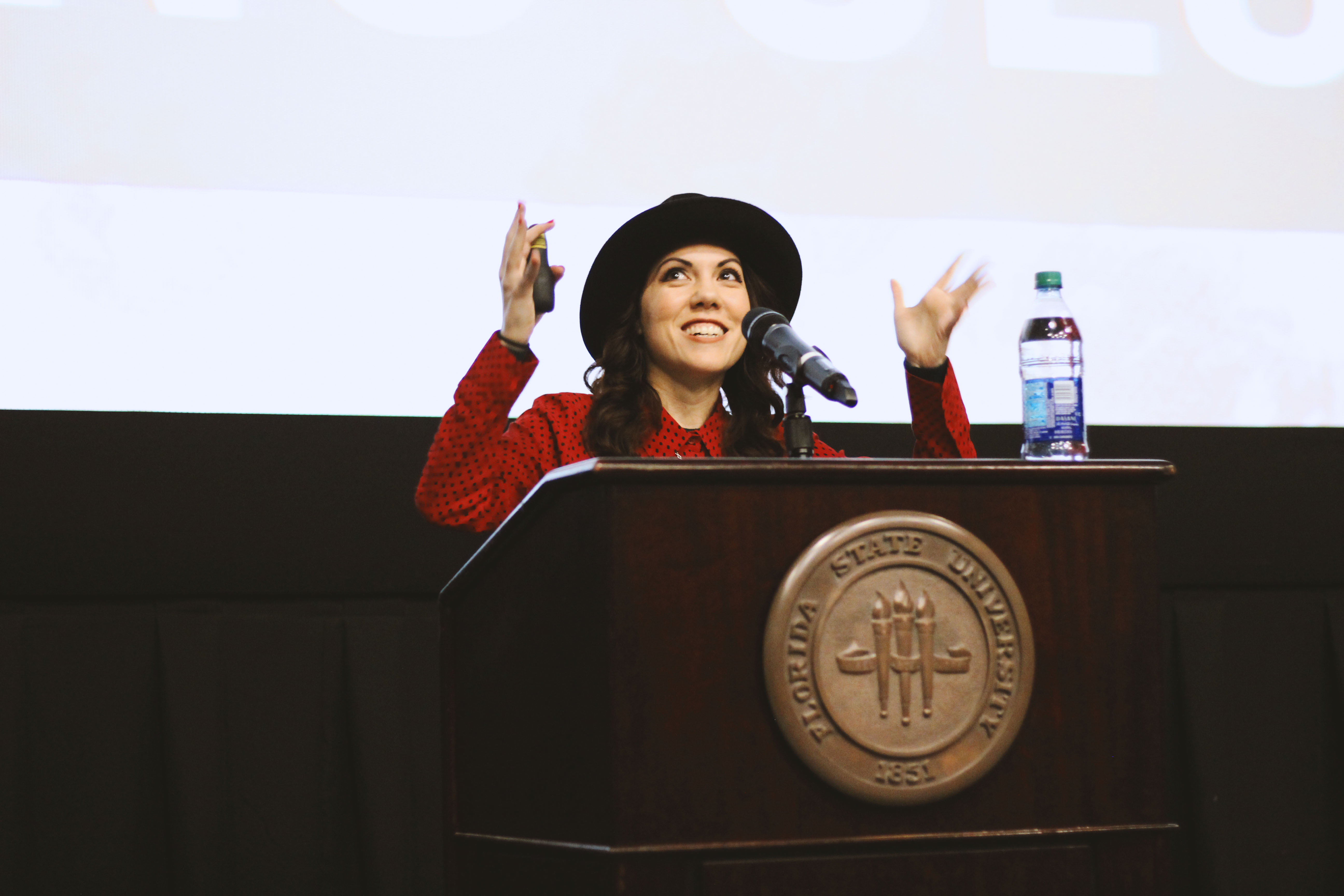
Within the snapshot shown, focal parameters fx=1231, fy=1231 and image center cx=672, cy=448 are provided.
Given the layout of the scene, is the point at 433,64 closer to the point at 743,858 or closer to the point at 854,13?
the point at 854,13

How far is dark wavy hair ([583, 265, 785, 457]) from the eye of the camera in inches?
69.3

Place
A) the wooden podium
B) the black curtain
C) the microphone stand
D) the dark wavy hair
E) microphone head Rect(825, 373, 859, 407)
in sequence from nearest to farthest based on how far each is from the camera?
the wooden podium < microphone head Rect(825, 373, 859, 407) < the microphone stand < the dark wavy hair < the black curtain

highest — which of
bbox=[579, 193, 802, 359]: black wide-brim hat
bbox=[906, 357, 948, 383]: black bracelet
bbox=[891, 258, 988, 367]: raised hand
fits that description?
bbox=[579, 193, 802, 359]: black wide-brim hat

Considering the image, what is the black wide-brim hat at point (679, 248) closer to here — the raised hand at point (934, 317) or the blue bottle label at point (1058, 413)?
the raised hand at point (934, 317)

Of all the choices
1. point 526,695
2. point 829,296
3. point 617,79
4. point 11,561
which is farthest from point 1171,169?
point 11,561

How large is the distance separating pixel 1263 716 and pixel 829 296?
4.28 ft

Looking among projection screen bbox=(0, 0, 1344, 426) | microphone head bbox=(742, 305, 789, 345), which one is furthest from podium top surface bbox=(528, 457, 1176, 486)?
projection screen bbox=(0, 0, 1344, 426)

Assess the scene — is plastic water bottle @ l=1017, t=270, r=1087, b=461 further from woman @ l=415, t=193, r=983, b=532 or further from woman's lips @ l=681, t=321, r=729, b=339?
woman's lips @ l=681, t=321, r=729, b=339

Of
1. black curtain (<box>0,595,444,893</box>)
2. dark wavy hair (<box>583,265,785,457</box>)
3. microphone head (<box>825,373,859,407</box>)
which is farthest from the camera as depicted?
black curtain (<box>0,595,444,893</box>)

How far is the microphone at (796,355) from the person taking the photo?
1.07 metres

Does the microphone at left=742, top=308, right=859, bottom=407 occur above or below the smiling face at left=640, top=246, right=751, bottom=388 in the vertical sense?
below

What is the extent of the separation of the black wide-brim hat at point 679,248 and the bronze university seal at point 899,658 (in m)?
0.95

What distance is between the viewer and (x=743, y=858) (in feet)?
3.08

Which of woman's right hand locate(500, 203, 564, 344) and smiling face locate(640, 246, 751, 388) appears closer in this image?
woman's right hand locate(500, 203, 564, 344)
